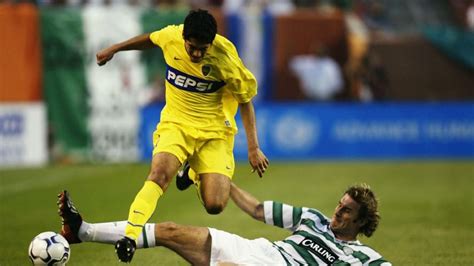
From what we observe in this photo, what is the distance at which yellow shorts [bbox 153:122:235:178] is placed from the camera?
8617 mm

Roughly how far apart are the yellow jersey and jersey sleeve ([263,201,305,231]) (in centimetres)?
117

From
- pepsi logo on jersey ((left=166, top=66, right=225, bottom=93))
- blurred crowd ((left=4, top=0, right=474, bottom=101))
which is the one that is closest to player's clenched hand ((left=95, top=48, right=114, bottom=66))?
pepsi logo on jersey ((left=166, top=66, right=225, bottom=93))

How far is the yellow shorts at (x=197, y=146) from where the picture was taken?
8.62 metres

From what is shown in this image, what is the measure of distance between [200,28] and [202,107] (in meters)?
1.08

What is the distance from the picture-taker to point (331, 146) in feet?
70.3

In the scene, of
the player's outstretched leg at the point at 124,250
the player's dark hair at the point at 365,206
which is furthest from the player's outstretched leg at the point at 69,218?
the player's dark hair at the point at 365,206

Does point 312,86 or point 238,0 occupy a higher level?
point 238,0

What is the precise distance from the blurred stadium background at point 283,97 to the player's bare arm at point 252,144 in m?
5.50

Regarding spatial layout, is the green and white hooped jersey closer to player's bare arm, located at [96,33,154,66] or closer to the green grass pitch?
the green grass pitch

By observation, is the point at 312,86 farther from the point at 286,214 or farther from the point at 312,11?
the point at 286,214

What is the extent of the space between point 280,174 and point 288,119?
3179 mm

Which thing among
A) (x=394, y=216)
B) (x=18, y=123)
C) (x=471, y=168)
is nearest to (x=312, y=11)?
(x=471, y=168)

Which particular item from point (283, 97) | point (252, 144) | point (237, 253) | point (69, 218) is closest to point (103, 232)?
point (69, 218)

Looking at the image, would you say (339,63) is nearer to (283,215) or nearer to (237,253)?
(283,215)
